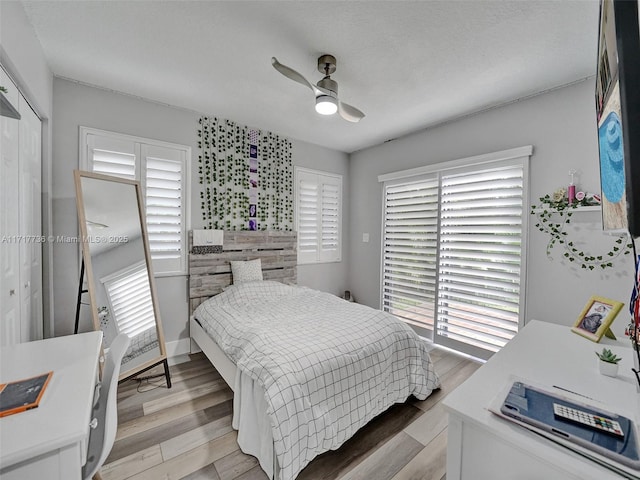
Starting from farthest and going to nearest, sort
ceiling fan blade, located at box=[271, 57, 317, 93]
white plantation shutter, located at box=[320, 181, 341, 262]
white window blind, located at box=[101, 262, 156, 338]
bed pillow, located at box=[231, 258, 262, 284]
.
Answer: white plantation shutter, located at box=[320, 181, 341, 262]
bed pillow, located at box=[231, 258, 262, 284]
white window blind, located at box=[101, 262, 156, 338]
ceiling fan blade, located at box=[271, 57, 317, 93]

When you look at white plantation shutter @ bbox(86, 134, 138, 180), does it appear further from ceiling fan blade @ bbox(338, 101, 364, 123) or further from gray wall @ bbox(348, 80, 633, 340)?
gray wall @ bbox(348, 80, 633, 340)

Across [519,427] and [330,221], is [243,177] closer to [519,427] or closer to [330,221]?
[330,221]

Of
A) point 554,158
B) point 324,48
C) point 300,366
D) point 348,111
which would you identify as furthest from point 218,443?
point 554,158

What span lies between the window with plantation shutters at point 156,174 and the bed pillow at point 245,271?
53 centimetres

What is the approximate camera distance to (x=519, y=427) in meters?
0.86

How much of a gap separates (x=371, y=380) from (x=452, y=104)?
2.67m

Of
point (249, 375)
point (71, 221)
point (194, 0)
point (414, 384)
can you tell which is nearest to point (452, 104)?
point (194, 0)

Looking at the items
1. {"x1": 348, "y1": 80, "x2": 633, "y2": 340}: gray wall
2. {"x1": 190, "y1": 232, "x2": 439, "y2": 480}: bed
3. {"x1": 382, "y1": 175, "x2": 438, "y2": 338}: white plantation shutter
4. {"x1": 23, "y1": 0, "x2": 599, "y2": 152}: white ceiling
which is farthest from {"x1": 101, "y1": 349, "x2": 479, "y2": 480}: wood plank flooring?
{"x1": 23, "y1": 0, "x2": 599, "y2": 152}: white ceiling

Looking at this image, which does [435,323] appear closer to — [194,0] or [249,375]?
[249,375]

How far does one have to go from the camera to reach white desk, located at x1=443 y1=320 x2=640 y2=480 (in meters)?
0.78

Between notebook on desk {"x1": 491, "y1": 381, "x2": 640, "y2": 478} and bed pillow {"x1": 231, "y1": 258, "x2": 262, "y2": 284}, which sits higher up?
bed pillow {"x1": 231, "y1": 258, "x2": 262, "y2": 284}

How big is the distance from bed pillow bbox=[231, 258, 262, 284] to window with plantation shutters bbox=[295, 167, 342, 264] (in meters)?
0.81

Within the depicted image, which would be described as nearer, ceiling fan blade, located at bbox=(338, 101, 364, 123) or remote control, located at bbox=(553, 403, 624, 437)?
remote control, located at bbox=(553, 403, 624, 437)

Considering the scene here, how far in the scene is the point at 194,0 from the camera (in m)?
1.60
